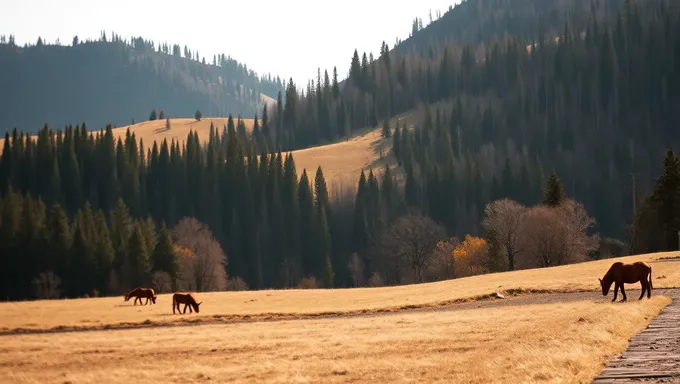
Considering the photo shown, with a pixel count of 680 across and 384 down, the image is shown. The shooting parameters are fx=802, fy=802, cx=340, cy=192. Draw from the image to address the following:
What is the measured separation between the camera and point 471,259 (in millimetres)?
141875

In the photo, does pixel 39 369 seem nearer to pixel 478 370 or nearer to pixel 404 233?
pixel 478 370

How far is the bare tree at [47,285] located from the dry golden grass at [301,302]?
212ft

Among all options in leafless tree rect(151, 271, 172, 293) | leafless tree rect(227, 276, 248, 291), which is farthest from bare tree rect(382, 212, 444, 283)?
leafless tree rect(151, 271, 172, 293)

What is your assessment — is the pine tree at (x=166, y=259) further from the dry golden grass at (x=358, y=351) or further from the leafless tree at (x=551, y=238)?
the dry golden grass at (x=358, y=351)

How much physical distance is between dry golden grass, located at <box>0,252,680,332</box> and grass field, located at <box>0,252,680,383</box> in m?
0.22

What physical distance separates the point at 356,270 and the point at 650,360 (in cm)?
16003

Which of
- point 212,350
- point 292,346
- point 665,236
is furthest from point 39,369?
point 665,236

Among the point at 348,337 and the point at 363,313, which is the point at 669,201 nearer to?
the point at 363,313

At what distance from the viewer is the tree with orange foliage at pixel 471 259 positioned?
139375mm

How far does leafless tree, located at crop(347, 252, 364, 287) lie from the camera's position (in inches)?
7052

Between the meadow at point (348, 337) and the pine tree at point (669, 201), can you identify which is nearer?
the meadow at point (348, 337)

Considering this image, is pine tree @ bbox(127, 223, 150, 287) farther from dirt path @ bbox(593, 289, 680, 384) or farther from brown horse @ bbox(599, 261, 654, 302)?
dirt path @ bbox(593, 289, 680, 384)

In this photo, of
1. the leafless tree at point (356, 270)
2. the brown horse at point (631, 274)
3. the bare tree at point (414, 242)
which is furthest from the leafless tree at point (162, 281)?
the brown horse at point (631, 274)

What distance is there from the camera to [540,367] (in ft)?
67.8
